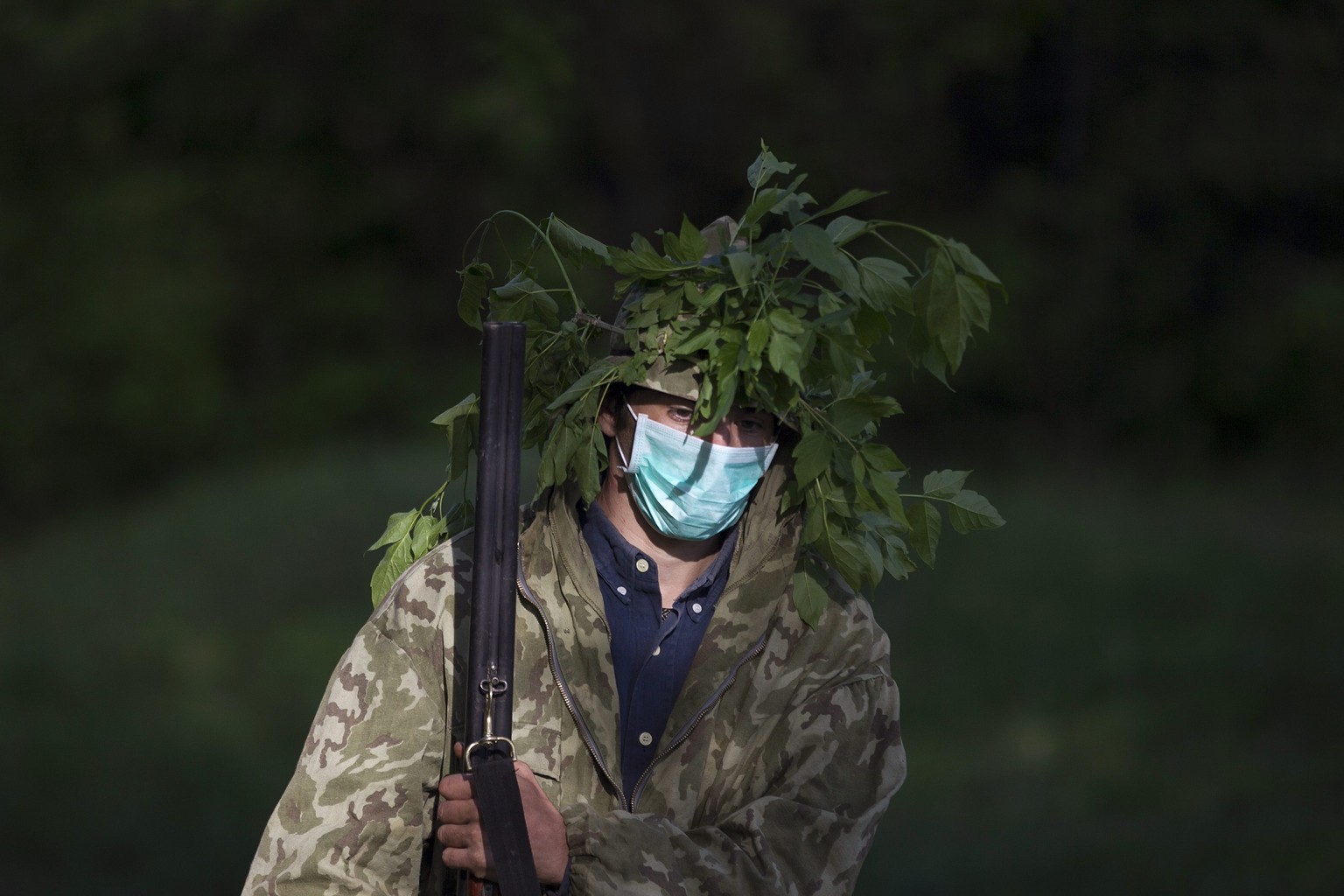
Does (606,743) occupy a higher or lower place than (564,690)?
lower

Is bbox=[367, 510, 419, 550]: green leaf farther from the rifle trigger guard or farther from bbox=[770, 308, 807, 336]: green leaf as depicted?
bbox=[770, 308, 807, 336]: green leaf

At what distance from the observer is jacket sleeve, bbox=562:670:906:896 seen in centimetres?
285

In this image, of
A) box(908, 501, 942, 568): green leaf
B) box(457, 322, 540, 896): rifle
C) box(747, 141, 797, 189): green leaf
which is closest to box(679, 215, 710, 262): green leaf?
box(747, 141, 797, 189): green leaf

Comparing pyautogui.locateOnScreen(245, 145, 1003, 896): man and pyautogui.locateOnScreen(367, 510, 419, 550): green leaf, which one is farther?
pyautogui.locateOnScreen(367, 510, 419, 550): green leaf

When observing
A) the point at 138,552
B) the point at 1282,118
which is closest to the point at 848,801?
the point at 138,552

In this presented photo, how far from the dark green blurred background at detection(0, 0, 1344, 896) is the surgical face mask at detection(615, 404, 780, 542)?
4385 millimetres

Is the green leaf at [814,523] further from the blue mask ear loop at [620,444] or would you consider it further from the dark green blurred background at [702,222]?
the dark green blurred background at [702,222]

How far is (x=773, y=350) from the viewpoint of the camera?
2.88m

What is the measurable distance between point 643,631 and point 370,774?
1.98ft

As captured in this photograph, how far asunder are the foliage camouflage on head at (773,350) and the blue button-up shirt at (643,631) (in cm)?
18

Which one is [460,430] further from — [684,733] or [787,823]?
[787,823]

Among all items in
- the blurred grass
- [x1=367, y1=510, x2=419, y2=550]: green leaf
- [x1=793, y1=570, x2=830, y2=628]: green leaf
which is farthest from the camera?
the blurred grass

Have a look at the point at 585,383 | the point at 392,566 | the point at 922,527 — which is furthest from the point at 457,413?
the point at 922,527

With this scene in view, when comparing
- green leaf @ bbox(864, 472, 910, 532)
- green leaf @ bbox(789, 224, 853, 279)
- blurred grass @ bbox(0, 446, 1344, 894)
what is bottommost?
blurred grass @ bbox(0, 446, 1344, 894)
